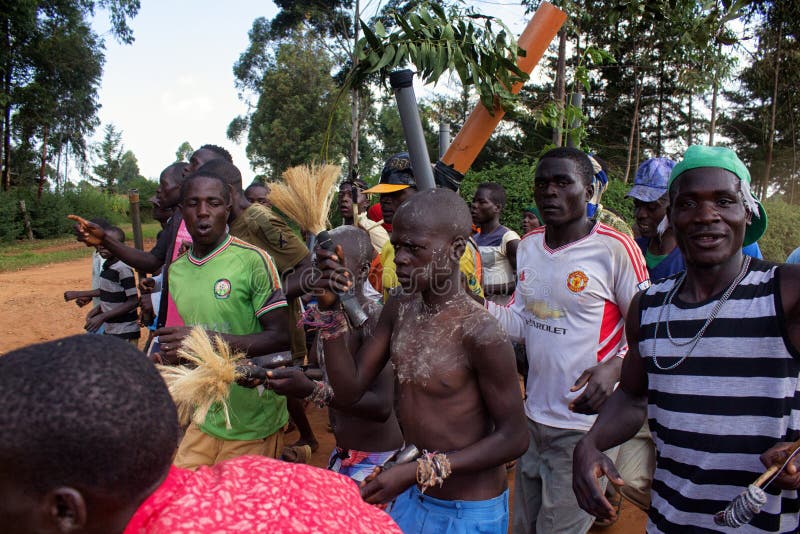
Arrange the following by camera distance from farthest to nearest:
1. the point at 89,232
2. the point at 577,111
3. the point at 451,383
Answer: the point at 577,111 < the point at 89,232 < the point at 451,383

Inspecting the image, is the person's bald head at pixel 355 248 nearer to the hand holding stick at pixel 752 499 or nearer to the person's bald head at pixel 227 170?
the person's bald head at pixel 227 170

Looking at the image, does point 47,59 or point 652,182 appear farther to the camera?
point 47,59

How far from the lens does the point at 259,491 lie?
3.54 feet

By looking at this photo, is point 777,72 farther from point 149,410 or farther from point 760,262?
point 149,410

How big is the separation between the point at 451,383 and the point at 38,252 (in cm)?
2282

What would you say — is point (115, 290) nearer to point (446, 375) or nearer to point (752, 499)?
point (446, 375)

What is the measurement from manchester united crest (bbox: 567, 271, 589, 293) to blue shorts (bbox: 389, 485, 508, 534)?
1089 millimetres

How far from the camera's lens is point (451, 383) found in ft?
7.53

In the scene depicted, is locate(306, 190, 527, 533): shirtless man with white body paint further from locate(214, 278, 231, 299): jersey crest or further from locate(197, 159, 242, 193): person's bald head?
locate(197, 159, 242, 193): person's bald head

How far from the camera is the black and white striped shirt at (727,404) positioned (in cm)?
176

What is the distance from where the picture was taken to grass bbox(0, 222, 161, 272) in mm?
18031

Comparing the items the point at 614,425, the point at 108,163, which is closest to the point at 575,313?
the point at 614,425

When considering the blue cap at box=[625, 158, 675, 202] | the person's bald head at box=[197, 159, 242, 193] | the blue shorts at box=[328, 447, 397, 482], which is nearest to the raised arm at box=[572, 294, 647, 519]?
the blue shorts at box=[328, 447, 397, 482]

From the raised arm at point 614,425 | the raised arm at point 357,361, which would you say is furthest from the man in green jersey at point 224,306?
the raised arm at point 614,425
